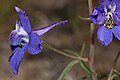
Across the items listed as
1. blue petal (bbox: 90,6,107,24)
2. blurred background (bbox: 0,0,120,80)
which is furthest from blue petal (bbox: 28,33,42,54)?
blurred background (bbox: 0,0,120,80)

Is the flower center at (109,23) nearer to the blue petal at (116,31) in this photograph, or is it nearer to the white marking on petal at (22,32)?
the blue petal at (116,31)

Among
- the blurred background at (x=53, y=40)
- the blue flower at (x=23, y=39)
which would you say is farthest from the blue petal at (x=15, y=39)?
the blurred background at (x=53, y=40)

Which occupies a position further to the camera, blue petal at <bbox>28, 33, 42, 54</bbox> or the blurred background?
the blurred background

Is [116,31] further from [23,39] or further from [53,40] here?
[53,40]

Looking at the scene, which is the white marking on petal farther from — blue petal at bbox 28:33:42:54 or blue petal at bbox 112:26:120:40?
blue petal at bbox 112:26:120:40

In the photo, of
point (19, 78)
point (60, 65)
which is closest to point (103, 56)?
point (60, 65)

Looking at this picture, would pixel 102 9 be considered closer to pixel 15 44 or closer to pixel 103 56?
pixel 15 44

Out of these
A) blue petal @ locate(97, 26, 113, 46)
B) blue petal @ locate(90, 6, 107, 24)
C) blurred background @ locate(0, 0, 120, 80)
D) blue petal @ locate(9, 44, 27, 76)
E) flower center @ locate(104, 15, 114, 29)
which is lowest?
blurred background @ locate(0, 0, 120, 80)
